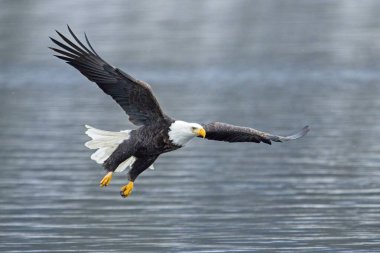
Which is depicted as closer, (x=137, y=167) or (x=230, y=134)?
(x=137, y=167)

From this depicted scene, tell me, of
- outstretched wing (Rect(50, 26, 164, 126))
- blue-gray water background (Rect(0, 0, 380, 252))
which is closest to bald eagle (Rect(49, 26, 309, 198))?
outstretched wing (Rect(50, 26, 164, 126))

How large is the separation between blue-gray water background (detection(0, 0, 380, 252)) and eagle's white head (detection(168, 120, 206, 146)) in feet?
3.03

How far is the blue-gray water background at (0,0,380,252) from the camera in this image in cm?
1123

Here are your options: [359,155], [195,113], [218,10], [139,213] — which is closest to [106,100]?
[195,113]

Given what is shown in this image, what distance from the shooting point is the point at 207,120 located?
1912 cm

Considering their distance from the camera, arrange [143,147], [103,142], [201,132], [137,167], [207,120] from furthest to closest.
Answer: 1. [207,120]
2. [103,142]
3. [137,167]
4. [143,147]
5. [201,132]

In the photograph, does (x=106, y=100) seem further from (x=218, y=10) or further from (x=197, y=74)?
(x=218, y=10)

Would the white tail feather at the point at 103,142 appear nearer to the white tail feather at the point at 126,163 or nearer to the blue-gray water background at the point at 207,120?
the white tail feather at the point at 126,163

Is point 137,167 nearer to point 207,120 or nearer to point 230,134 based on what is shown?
point 230,134

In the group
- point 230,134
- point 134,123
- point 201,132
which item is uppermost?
point 134,123

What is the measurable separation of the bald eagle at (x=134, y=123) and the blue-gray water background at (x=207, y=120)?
75cm

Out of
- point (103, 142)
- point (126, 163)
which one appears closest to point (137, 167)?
point (126, 163)

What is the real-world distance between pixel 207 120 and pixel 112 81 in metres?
8.87

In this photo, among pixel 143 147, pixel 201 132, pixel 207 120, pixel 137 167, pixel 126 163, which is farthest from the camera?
pixel 207 120
